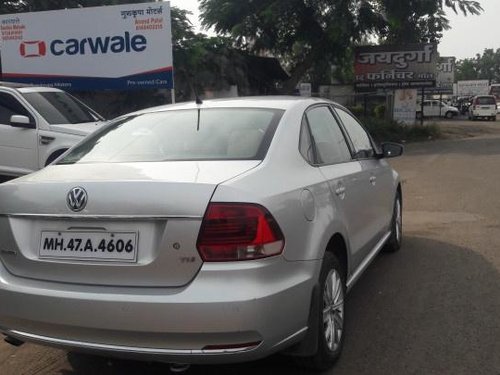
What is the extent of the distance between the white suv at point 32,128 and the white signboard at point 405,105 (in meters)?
18.8

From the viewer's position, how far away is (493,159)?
16.6 meters

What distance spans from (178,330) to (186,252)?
0.36 meters

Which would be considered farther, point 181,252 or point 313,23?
point 313,23

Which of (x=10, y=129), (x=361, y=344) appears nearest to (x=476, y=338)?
(x=361, y=344)

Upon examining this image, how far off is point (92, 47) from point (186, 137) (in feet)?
41.5

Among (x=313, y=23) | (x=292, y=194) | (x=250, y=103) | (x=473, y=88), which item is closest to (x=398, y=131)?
(x=313, y=23)

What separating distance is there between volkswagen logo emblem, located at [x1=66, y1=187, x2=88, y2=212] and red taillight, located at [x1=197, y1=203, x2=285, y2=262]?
639mm

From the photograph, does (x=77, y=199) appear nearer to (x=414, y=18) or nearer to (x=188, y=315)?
(x=188, y=315)

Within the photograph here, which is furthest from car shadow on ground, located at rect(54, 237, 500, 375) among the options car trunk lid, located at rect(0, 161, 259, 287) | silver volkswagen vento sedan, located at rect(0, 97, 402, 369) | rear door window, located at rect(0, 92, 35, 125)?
rear door window, located at rect(0, 92, 35, 125)

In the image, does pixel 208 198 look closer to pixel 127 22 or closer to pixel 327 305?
pixel 327 305

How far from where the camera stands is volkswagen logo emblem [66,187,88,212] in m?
3.06

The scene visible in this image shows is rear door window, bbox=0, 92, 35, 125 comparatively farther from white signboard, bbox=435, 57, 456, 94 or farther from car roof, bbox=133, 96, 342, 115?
white signboard, bbox=435, 57, 456, 94

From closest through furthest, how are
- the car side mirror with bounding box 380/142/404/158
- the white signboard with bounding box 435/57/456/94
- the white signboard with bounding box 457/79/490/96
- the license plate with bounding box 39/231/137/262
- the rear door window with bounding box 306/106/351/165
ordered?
the license plate with bounding box 39/231/137/262 < the rear door window with bounding box 306/106/351/165 < the car side mirror with bounding box 380/142/404/158 < the white signboard with bounding box 435/57/456/94 < the white signboard with bounding box 457/79/490/96

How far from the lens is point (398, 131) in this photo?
25.2 metres
